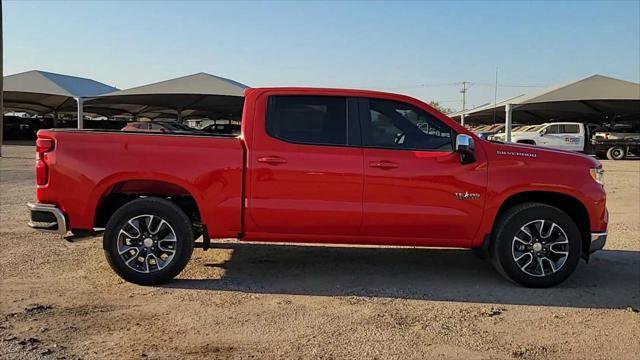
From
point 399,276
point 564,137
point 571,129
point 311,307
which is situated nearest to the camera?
point 311,307

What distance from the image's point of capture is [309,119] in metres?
5.88

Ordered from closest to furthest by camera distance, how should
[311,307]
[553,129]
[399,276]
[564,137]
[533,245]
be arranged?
1. [311,307]
2. [533,245]
3. [399,276]
4. [564,137]
5. [553,129]

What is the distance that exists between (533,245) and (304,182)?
2393mm

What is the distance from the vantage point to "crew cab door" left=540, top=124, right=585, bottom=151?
30922 millimetres

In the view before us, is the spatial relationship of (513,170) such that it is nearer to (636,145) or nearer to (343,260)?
(343,260)

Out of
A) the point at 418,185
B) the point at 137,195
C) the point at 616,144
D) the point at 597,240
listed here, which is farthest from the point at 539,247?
the point at 616,144

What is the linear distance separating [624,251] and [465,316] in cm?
385

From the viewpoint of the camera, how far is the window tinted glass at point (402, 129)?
580cm

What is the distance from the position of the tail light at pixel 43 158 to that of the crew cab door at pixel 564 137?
29.1 m

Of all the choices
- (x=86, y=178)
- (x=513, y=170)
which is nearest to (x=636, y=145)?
(x=513, y=170)

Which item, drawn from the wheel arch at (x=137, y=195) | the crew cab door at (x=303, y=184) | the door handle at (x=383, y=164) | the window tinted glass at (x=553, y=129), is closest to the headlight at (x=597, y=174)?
the door handle at (x=383, y=164)

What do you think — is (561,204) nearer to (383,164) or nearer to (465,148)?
(465,148)

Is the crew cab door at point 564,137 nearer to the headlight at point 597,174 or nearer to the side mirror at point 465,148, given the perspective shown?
the headlight at point 597,174

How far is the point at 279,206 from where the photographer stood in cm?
568
